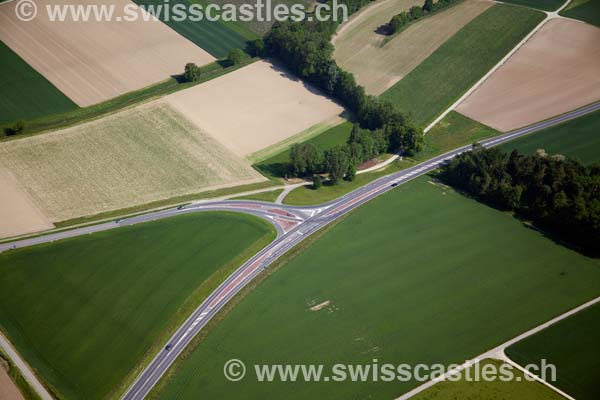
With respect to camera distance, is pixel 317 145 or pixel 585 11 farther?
pixel 585 11

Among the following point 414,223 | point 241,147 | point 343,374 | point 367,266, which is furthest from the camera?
point 241,147

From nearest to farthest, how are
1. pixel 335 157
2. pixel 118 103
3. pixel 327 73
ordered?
1. pixel 335 157
2. pixel 118 103
3. pixel 327 73

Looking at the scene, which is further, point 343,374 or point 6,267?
point 6,267

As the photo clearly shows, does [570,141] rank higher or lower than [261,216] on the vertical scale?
lower

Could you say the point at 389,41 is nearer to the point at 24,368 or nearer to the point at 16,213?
the point at 16,213

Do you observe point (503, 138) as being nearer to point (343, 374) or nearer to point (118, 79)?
point (343, 374)

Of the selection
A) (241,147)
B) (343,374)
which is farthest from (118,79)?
(343,374)

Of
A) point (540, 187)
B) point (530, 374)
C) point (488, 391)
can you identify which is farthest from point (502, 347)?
point (540, 187)
